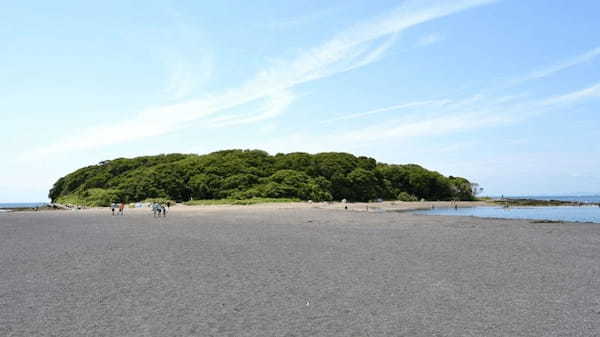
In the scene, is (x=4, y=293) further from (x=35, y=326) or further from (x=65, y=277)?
(x=35, y=326)

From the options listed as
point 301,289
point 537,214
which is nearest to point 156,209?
point 301,289

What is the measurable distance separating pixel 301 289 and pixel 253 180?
72.8m

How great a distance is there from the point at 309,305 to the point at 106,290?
14.6 feet

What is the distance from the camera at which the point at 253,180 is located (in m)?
81.9

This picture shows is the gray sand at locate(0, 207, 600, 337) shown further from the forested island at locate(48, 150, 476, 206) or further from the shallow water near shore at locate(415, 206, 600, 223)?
the forested island at locate(48, 150, 476, 206)

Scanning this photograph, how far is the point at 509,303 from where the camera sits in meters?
8.39

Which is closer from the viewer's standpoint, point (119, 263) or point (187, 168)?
point (119, 263)

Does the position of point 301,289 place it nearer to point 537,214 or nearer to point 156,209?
point 156,209

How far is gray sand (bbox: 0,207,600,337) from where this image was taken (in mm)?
7098

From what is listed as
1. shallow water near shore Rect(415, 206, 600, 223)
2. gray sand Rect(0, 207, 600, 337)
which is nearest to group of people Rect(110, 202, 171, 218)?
gray sand Rect(0, 207, 600, 337)

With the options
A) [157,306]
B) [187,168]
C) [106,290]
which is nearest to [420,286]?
[157,306]

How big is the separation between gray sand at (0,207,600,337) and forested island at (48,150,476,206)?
59.1m

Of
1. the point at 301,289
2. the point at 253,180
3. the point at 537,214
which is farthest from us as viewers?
the point at 253,180

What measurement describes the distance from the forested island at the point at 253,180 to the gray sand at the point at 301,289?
59099 millimetres
